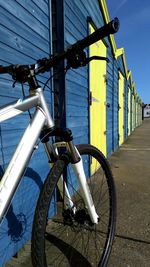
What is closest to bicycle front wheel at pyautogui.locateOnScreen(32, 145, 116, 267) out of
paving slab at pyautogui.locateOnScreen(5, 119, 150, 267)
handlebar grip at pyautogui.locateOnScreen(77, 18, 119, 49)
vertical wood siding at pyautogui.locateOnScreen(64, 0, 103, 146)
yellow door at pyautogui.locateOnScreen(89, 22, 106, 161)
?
paving slab at pyautogui.locateOnScreen(5, 119, 150, 267)

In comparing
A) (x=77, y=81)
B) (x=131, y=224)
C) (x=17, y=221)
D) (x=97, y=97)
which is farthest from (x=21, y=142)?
(x=97, y=97)

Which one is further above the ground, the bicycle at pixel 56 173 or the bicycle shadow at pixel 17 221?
the bicycle at pixel 56 173

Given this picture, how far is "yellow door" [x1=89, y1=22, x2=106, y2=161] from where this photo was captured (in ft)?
15.7

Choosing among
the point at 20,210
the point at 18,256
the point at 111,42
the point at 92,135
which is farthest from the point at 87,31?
the point at 18,256

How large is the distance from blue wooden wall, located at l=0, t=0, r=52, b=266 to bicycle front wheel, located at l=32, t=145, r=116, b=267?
0.25 metres

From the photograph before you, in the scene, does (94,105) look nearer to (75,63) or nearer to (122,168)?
(122,168)

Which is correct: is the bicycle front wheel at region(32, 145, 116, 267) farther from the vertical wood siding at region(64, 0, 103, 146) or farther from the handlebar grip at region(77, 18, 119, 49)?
the vertical wood siding at region(64, 0, 103, 146)

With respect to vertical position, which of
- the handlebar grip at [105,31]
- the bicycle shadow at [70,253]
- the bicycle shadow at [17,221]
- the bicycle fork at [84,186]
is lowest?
the bicycle shadow at [70,253]

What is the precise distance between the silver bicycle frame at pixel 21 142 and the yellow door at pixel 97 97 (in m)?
3.32

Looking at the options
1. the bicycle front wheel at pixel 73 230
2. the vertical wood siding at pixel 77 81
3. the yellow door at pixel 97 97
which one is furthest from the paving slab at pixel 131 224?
the vertical wood siding at pixel 77 81

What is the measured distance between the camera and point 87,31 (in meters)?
4.43

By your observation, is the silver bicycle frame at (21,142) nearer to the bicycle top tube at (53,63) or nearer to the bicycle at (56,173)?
the bicycle at (56,173)

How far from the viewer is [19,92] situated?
2238 millimetres

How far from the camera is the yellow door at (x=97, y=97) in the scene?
4.77 meters
